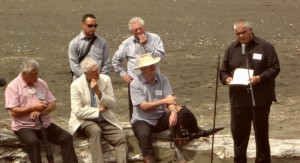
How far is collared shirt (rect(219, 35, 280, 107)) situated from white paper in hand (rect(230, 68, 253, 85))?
83 mm

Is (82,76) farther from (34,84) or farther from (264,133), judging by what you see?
(264,133)

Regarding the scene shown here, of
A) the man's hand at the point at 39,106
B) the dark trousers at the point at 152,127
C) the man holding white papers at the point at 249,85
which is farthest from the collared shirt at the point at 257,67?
the man's hand at the point at 39,106

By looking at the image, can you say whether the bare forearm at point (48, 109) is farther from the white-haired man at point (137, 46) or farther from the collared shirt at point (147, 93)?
the white-haired man at point (137, 46)

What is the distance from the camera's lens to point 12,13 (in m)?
23.4

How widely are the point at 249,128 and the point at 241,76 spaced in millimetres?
713

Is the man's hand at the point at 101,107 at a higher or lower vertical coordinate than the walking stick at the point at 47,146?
higher

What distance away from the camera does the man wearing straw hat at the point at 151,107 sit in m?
9.36

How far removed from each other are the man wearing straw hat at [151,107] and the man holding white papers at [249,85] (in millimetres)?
665

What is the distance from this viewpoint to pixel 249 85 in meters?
9.10

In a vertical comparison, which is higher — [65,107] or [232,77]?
[232,77]

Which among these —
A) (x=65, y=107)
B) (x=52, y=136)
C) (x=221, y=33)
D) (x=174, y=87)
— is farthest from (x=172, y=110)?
(x=221, y=33)

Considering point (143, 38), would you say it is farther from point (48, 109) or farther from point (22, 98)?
point (22, 98)

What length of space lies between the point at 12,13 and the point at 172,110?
14921mm

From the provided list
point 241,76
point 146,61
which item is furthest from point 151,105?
point 241,76
